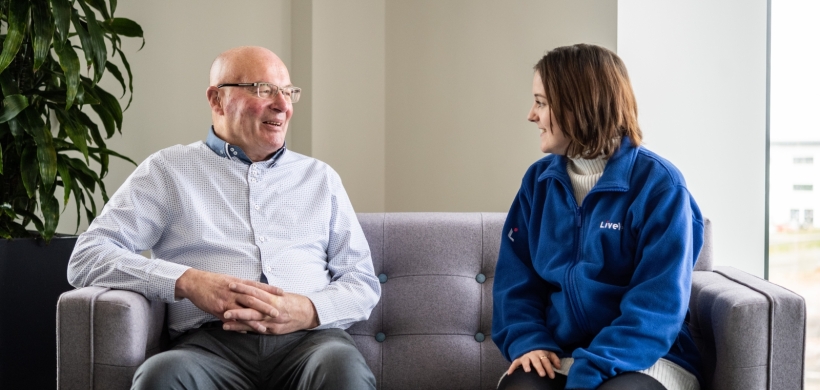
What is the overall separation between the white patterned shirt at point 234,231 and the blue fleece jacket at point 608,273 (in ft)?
1.50

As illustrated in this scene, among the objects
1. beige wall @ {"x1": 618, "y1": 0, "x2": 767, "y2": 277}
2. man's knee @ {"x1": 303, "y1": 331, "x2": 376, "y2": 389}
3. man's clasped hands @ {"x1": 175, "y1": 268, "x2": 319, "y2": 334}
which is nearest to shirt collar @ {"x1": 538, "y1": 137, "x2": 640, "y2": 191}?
man's knee @ {"x1": 303, "y1": 331, "x2": 376, "y2": 389}

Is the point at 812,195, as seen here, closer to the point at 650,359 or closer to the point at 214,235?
the point at 650,359

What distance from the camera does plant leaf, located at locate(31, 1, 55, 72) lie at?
2156 millimetres

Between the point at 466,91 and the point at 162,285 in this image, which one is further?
the point at 466,91

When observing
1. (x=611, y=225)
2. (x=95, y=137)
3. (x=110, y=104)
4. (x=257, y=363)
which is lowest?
(x=257, y=363)

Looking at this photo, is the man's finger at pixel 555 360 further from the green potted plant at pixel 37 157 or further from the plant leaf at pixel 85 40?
the plant leaf at pixel 85 40

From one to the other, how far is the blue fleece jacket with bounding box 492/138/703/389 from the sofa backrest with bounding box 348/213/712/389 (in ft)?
0.92

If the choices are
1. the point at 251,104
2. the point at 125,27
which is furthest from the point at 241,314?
the point at 125,27

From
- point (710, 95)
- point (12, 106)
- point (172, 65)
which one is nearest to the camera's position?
point (12, 106)

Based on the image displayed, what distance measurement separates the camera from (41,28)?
85.3 inches

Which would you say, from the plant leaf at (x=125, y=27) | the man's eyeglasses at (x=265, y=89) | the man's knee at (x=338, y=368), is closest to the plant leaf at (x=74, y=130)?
the plant leaf at (x=125, y=27)

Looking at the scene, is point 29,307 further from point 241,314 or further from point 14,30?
point 241,314

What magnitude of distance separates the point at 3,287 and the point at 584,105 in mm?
1870

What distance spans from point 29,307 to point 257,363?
106 cm
